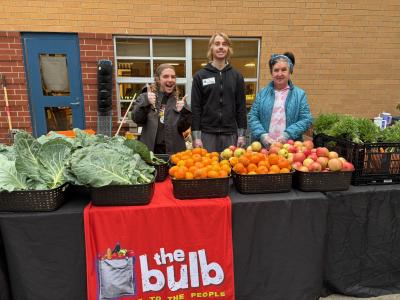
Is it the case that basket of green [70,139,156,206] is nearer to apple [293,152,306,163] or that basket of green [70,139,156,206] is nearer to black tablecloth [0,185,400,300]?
black tablecloth [0,185,400,300]

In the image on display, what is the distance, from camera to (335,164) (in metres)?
2.16

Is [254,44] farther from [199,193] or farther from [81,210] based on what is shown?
[81,210]

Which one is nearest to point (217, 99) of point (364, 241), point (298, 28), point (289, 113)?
point (289, 113)

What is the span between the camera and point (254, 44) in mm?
5816

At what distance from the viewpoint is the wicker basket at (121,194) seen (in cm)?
193

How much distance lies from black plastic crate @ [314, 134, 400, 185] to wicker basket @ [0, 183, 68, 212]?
82.1 inches

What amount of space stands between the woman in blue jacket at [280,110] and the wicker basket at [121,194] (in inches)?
57.8

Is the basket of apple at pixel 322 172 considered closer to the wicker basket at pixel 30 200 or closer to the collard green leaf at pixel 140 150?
the collard green leaf at pixel 140 150

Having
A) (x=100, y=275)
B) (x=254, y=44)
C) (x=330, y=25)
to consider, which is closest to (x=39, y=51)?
(x=254, y=44)

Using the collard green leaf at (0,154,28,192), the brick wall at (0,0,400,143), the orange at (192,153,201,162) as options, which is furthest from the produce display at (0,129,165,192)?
the brick wall at (0,0,400,143)

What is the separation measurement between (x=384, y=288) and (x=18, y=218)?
107 inches

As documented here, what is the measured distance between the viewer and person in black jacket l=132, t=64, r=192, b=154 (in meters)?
3.05

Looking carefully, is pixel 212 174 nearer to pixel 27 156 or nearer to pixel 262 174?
pixel 262 174

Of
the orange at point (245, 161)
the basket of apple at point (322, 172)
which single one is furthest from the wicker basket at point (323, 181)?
the orange at point (245, 161)
